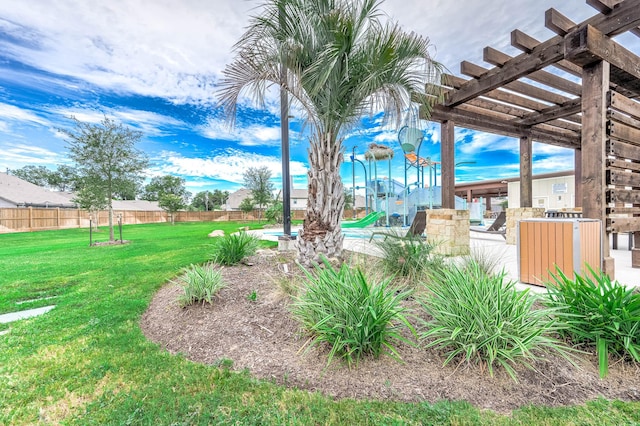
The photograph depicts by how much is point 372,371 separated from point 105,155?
1228 cm

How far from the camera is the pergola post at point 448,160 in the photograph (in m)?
5.46

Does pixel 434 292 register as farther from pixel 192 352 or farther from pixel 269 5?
pixel 269 5

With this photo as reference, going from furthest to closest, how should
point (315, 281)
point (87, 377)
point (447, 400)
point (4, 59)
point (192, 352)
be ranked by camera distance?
point (4, 59) < point (315, 281) < point (192, 352) < point (87, 377) < point (447, 400)

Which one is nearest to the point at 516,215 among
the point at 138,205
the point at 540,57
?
the point at 540,57

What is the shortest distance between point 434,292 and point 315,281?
1.07 meters

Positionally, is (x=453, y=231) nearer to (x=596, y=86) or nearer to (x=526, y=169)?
→ (x=596, y=86)

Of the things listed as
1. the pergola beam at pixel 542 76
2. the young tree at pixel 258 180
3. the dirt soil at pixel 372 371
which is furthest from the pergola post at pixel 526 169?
the young tree at pixel 258 180

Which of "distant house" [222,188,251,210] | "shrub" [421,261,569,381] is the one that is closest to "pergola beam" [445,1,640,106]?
"shrub" [421,261,569,381]

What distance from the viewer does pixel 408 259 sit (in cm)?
346

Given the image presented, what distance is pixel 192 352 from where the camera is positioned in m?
2.27

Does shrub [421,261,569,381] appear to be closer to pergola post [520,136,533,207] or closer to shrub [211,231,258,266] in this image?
shrub [211,231,258,266]

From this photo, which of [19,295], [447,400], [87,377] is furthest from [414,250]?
[19,295]

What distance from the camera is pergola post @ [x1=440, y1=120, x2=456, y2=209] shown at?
5.46m

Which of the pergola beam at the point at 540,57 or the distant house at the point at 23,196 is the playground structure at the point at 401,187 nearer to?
the pergola beam at the point at 540,57
